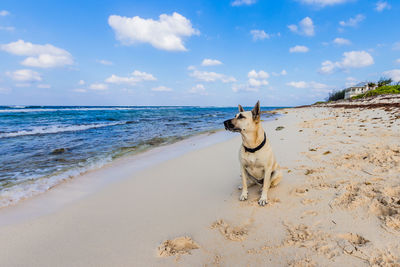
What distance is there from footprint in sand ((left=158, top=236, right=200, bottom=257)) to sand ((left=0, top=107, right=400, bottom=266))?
0.04ft

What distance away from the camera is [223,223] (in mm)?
2414

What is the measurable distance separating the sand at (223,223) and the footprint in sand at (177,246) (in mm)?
11

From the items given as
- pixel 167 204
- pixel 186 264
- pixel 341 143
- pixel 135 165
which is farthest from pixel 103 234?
pixel 341 143

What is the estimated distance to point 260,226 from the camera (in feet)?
7.48

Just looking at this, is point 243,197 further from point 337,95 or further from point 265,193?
point 337,95

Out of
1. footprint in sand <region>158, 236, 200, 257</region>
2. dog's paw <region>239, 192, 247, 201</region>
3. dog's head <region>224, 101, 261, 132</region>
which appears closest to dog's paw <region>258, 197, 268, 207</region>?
dog's paw <region>239, 192, 247, 201</region>

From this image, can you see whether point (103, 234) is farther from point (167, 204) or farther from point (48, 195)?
point (48, 195)

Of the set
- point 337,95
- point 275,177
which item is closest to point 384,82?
point 337,95

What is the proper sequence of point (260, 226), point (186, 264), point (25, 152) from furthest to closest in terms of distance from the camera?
point (25, 152), point (260, 226), point (186, 264)

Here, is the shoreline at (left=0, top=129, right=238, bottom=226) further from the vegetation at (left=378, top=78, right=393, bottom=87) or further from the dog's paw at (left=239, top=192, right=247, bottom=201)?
the vegetation at (left=378, top=78, right=393, bottom=87)

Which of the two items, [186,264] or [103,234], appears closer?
[186,264]

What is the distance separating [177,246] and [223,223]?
2.14ft

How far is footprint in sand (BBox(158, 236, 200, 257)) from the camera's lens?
198cm

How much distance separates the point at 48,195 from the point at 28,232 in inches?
51.9
